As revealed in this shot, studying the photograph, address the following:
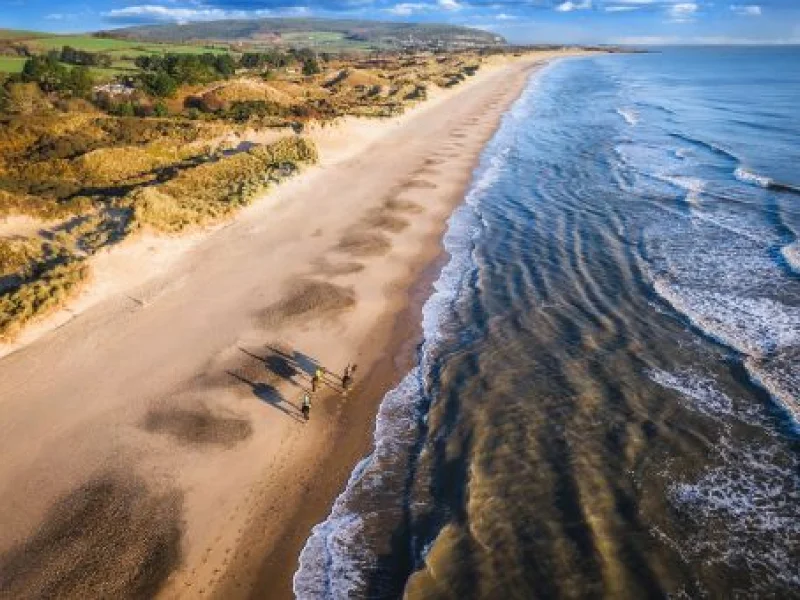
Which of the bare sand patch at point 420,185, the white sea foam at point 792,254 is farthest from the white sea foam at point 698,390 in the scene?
the bare sand patch at point 420,185

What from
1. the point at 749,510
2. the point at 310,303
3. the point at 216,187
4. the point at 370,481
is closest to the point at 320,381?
the point at 370,481

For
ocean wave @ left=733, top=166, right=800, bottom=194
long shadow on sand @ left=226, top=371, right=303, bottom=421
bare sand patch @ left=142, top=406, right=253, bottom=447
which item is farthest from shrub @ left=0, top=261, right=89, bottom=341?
ocean wave @ left=733, top=166, right=800, bottom=194

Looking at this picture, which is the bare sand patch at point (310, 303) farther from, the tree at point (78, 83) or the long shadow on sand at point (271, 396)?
the tree at point (78, 83)

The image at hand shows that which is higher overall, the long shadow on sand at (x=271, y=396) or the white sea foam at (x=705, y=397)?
the white sea foam at (x=705, y=397)

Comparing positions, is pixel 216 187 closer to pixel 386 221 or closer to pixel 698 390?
pixel 386 221

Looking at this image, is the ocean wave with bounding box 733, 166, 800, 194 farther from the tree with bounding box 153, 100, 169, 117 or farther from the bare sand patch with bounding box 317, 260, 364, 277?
the tree with bounding box 153, 100, 169, 117
